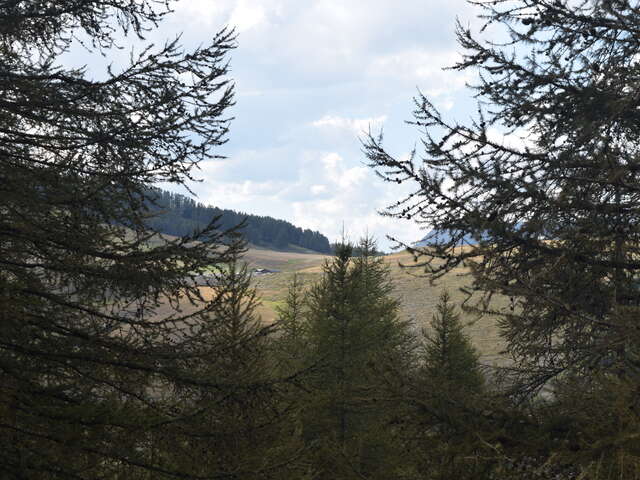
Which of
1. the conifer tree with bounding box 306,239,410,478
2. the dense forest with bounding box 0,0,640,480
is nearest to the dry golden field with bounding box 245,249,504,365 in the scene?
the conifer tree with bounding box 306,239,410,478

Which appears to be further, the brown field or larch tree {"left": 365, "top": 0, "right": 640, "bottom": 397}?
the brown field

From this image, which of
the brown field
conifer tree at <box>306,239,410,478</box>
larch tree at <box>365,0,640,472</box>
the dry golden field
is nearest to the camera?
larch tree at <box>365,0,640,472</box>

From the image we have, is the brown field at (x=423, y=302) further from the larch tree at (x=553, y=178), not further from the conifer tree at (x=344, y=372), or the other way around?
the larch tree at (x=553, y=178)

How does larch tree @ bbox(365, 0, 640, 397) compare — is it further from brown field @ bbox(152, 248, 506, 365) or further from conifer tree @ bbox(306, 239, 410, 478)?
brown field @ bbox(152, 248, 506, 365)

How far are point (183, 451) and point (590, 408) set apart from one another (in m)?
3.90

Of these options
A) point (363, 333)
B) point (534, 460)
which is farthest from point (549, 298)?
point (363, 333)

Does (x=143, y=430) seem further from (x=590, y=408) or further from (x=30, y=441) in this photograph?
(x=590, y=408)

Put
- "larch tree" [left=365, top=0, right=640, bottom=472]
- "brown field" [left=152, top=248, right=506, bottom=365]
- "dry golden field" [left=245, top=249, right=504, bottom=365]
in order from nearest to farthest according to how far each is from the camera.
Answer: "larch tree" [left=365, top=0, right=640, bottom=472] → "brown field" [left=152, top=248, right=506, bottom=365] → "dry golden field" [left=245, top=249, right=504, bottom=365]

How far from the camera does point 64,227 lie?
562cm

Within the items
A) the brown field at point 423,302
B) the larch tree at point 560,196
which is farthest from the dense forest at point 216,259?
the brown field at point 423,302

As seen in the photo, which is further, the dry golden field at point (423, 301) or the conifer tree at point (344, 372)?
the dry golden field at point (423, 301)

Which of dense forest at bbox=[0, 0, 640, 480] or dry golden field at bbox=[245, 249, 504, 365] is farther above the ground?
dense forest at bbox=[0, 0, 640, 480]

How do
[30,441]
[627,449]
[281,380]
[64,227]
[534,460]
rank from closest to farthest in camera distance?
[627,449] < [534,460] < [30,441] < [64,227] < [281,380]

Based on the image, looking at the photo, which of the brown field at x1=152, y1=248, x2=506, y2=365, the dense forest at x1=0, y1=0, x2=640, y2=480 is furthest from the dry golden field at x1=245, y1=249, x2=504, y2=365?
the dense forest at x1=0, y1=0, x2=640, y2=480
